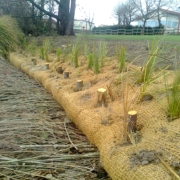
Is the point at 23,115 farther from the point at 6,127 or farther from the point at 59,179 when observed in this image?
the point at 59,179

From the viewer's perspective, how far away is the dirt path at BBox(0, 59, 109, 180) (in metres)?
1.36

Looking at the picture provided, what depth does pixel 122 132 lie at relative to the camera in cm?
142

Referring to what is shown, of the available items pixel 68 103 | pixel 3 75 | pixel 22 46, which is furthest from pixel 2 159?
pixel 22 46

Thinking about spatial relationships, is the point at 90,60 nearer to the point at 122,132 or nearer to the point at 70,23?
the point at 122,132

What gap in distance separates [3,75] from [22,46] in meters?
3.07

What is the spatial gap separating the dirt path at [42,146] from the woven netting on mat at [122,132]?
4.0 inches

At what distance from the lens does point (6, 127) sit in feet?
5.88

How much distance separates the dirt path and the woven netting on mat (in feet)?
0.33

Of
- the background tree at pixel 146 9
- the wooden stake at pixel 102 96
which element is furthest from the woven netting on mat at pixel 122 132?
the background tree at pixel 146 9

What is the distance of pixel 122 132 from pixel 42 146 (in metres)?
0.55

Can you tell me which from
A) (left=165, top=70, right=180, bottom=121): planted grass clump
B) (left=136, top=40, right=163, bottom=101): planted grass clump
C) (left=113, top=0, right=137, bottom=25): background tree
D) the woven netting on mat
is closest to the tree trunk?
the woven netting on mat

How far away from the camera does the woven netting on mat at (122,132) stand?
1.13 metres

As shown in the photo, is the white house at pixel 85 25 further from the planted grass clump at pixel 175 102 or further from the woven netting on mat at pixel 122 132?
the planted grass clump at pixel 175 102

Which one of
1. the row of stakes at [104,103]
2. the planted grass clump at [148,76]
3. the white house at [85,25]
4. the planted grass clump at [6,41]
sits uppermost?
the white house at [85,25]
